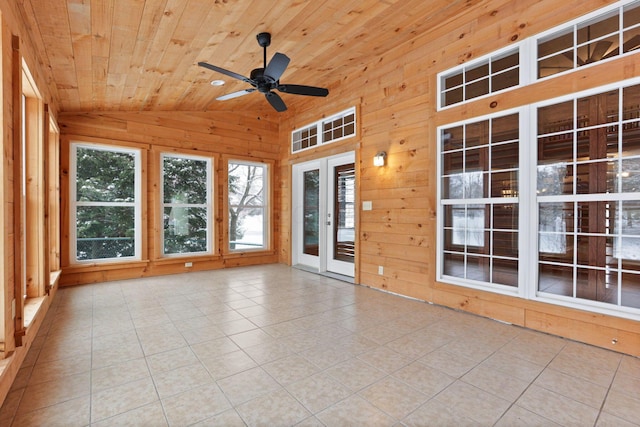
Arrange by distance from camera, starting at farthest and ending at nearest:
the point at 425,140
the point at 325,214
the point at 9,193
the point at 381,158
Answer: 1. the point at 325,214
2. the point at 381,158
3. the point at 425,140
4. the point at 9,193

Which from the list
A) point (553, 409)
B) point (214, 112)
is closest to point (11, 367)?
point (553, 409)

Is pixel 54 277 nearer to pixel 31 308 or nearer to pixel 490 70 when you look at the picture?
pixel 31 308

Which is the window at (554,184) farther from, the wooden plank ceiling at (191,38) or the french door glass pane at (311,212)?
the french door glass pane at (311,212)

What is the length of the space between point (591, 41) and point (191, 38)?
360 centimetres

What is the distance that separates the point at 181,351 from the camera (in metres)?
2.56

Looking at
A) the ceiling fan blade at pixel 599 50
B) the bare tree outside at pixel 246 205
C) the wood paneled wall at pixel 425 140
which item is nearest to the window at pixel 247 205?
the bare tree outside at pixel 246 205

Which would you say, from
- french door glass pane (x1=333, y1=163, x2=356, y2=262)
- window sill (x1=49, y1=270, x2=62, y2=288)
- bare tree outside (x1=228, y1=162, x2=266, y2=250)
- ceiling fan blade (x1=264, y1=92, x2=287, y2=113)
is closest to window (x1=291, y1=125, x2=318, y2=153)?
french door glass pane (x1=333, y1=163, x2=356, y2=262)

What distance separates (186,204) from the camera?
18.8ft

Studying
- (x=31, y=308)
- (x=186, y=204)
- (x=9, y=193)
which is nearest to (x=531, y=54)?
(x=9, y=193)

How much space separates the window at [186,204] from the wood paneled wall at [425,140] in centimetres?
238

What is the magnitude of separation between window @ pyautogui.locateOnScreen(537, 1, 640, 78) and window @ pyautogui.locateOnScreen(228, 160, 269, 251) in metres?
5.00

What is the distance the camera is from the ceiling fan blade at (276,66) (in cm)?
302

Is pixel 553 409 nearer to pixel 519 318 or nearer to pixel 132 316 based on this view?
pixel 519 318

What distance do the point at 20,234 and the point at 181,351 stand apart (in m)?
1.46
